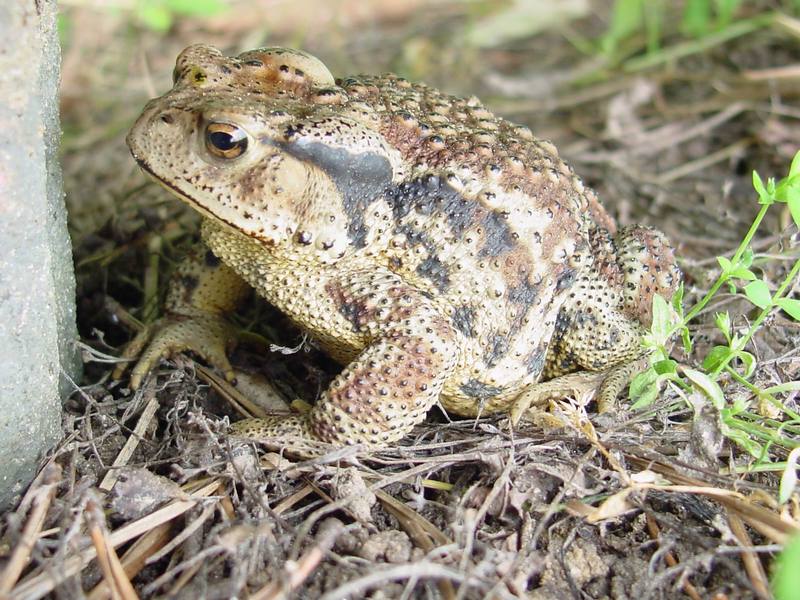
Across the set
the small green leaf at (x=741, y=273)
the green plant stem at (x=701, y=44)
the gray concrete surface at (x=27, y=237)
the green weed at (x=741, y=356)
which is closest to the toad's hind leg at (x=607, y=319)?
the green weed at (x=741, y=356)

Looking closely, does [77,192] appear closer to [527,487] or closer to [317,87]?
[317,87]

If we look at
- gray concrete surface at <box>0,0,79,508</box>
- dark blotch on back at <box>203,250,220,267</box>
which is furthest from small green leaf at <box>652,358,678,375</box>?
gray concrete surface at <box>0,0,79,508</box>

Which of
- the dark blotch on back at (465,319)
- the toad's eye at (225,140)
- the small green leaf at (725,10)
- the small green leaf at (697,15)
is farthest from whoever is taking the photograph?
the small green leaf at (697,15)

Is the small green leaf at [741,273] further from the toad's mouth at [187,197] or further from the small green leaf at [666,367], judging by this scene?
the toad's mouth at [187,197]

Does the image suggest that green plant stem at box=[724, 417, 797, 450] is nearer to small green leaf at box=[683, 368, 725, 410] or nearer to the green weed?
the green weed

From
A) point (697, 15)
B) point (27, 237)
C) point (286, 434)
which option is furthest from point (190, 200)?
point (697, 15)

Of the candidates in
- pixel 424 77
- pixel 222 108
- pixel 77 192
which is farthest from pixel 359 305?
pixel 424 77
